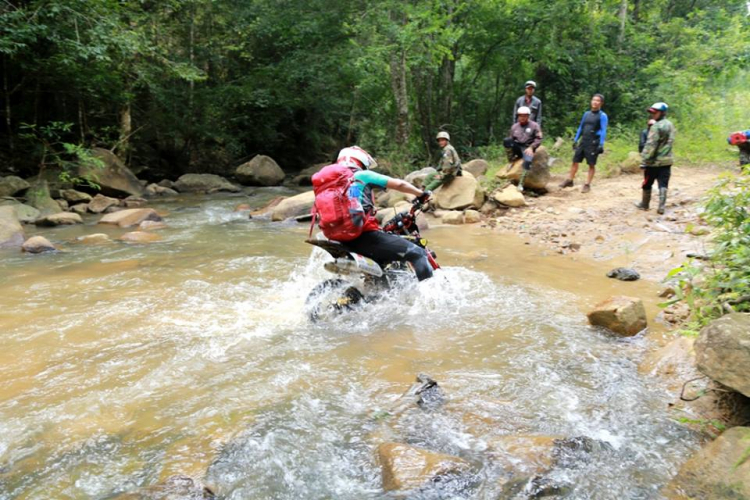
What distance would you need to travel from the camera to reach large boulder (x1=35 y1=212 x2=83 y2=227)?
11.5m

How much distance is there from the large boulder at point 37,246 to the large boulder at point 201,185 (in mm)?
8977

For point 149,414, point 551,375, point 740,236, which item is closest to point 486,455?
point 551,375

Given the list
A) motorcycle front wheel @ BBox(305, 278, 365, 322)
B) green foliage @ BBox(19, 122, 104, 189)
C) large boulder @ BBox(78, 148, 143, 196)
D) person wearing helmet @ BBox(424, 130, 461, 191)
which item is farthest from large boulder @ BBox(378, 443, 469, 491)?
large boulder @ BBox(78, 148, 143, 196)

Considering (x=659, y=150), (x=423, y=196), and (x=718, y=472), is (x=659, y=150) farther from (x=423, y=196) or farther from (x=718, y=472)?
(x=718, y=472)

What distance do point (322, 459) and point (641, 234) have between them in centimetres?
702

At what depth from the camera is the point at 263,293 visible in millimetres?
6344

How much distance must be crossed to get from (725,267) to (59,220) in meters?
12.6

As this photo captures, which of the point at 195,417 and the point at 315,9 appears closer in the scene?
the point at 195,417

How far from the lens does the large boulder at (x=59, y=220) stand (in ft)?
37.7

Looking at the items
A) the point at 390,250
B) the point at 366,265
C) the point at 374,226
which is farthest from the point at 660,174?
the point at 366,265

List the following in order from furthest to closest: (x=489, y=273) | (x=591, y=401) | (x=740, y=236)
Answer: (x=489, y=273), (x=740, y=236), (x=591, y=401)

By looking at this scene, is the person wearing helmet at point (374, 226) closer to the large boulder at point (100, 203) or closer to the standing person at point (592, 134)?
the standing person at point (592, 134)

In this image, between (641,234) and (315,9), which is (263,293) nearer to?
(641,234)

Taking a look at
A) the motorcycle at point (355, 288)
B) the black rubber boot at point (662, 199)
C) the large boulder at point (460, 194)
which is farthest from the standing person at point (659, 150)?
the motorcycle at point (355, 288)
